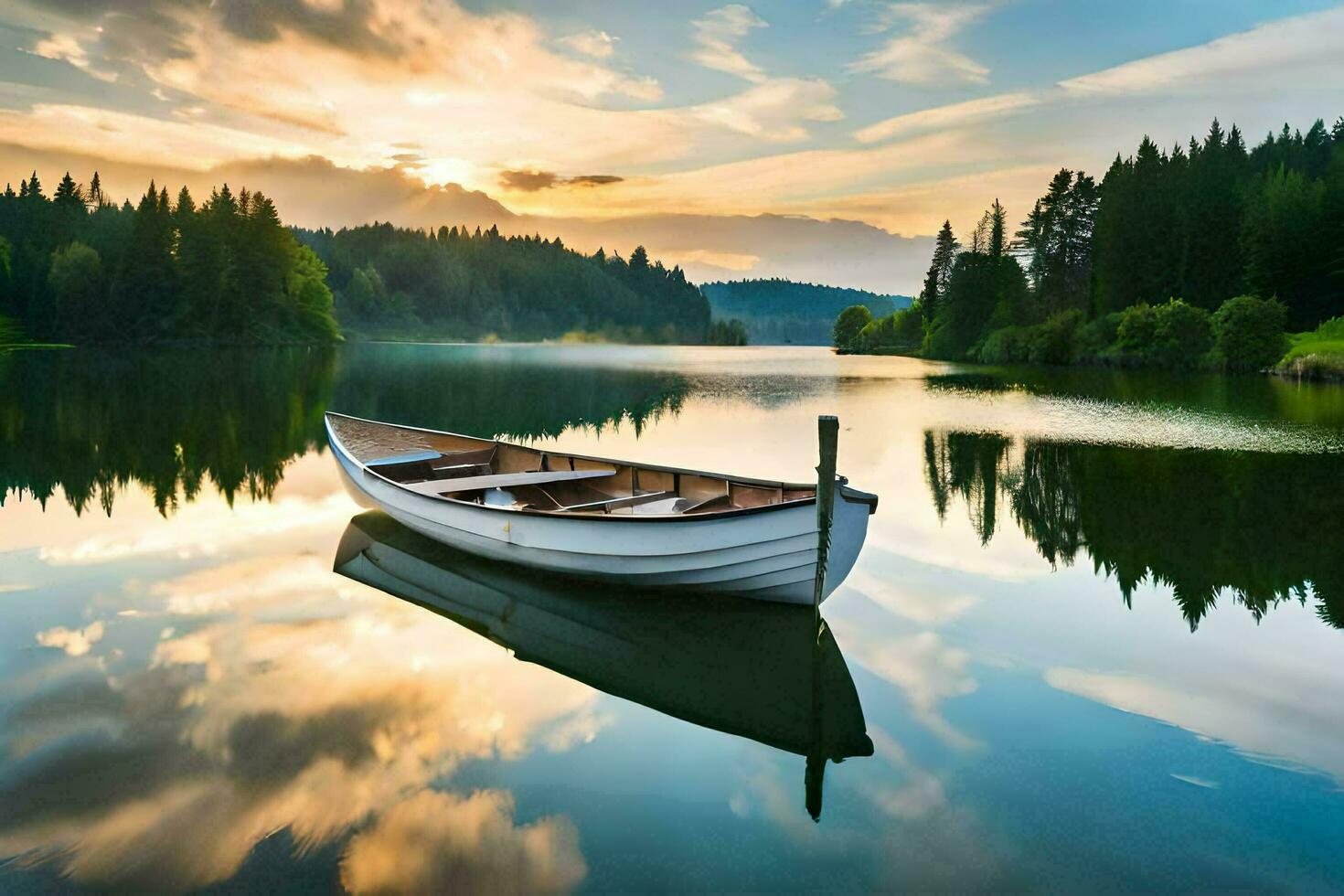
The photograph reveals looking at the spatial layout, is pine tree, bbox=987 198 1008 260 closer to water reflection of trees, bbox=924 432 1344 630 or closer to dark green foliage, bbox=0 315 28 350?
water reflection of trees, bbox=924 432 1344 630

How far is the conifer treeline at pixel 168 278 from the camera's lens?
91812 mm

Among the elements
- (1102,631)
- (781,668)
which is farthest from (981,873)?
(1102,631)

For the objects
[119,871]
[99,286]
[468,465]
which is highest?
[99,286]

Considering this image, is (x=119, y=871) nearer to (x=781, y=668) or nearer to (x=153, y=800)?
(x=153, y=800)

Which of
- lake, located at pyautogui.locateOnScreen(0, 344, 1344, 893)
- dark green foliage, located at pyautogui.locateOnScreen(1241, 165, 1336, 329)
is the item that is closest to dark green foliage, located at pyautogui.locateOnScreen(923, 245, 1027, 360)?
dark green foliage, located at pyautogui.locateOnScreen(1241, 165, 1336, 329)

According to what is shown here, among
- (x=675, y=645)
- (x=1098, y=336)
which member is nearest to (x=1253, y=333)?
(x=1098, y=336)

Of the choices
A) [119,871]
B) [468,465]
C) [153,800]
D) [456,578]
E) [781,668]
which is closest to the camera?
[119,871]

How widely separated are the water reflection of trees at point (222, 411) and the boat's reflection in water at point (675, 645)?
865 centimetres

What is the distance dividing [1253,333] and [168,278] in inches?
4246

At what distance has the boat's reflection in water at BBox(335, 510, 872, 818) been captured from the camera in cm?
843

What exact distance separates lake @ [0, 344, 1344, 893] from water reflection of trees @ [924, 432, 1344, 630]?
0.12 meters

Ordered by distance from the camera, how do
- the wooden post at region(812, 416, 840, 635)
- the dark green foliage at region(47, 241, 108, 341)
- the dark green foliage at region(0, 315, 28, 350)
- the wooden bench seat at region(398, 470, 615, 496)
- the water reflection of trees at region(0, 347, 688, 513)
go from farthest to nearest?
the dark green foliage at region(47, 241, 108, 341) → the dark green foliage at region(0, 315, 28, 350) → the water reflection of trees at region(0, 347, 688, 513) → the wooden bench seat at region(398, 470, 615, 496) → the wooden post at region(812, 416, 840, 635)

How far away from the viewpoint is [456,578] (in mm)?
12984

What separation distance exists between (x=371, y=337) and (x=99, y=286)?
221 feet
